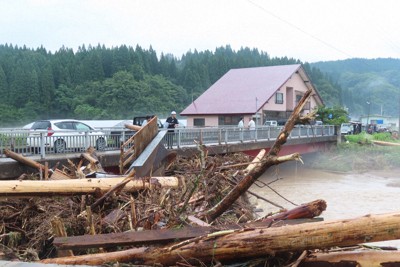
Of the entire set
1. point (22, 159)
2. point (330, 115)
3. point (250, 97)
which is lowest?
point (22, 159)

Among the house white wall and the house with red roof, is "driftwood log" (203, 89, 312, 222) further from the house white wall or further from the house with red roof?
the house white wall

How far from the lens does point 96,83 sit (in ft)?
229

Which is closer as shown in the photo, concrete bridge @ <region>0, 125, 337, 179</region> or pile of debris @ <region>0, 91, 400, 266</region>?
pile of debris @ <region>0, 91, 400, 266</region>

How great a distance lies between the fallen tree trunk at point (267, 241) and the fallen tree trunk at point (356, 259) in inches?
5.3

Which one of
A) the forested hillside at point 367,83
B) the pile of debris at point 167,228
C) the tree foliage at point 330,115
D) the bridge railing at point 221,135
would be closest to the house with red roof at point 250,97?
the tree foliage at point 330,115

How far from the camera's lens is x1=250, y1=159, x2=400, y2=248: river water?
14614 mm

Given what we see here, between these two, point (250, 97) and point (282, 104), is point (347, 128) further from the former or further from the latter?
point (250, 97)

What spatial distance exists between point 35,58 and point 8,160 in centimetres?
7720

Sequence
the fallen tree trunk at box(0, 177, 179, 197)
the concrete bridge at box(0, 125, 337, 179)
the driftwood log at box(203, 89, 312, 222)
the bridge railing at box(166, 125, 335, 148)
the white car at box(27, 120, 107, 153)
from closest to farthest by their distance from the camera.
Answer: the driftwood log at box(203, 89, 312, 222) → the fallen tree trunk at box(0, 177, 179, 197) → the concrete bridge at box(0, 125, 337, 179) → the white car at box(27, 120, 107, 153) → the bridge railing at box(166, 125, 335, 148)

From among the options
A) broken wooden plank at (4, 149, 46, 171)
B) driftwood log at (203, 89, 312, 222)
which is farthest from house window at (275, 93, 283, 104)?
driftwood log at (203, 89, 312, 222)

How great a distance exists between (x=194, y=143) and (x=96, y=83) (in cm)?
5683

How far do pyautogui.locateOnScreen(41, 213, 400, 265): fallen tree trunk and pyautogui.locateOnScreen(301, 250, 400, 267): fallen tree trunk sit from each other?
0.45 feet

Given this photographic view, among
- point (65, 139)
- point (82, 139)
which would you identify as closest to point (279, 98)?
point (82, 139)

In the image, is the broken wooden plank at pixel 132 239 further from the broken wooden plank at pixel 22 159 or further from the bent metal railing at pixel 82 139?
the broken wooden plank at pixel 22 159
